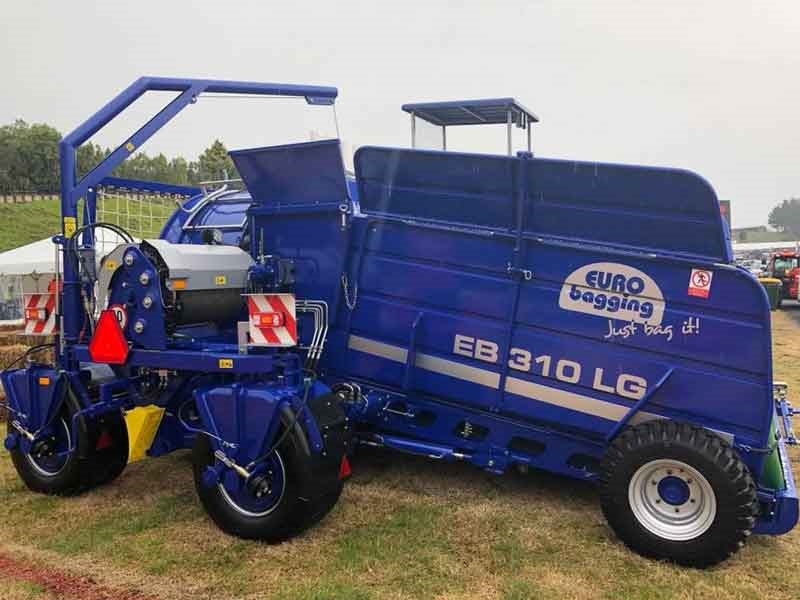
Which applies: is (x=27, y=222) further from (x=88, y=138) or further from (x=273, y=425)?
(x=273, y=425)

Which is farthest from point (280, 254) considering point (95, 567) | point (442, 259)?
point (95, 567)

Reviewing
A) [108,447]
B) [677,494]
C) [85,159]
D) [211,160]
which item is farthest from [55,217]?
[677,494]

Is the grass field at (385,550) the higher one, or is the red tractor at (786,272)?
the red tractor at (786,272)

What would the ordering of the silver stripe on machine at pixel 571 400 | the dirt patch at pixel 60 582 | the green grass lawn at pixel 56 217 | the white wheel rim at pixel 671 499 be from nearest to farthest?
the dirt patch at pixel 60 582 < the white wheel rim at pixel 671 499 < the silver stripe on machine at pixel 571 400 < the green grass lawn at pixel 56 217

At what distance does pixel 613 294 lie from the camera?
12.8 feet

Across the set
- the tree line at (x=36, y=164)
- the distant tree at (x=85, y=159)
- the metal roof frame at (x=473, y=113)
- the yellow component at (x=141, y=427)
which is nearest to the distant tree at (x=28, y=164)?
the tree line at (x=36, y=164)

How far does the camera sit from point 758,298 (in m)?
3.54

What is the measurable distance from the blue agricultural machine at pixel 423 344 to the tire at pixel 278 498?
0.01 meters

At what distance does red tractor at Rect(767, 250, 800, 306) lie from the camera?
21.9 metres

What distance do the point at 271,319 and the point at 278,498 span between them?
1.09 m

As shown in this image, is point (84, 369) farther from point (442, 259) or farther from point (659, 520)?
point (659, 520)

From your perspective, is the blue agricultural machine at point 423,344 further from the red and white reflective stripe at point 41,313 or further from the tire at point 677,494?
the red and white reflective stripe at point 41,313

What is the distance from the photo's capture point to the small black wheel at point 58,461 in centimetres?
455

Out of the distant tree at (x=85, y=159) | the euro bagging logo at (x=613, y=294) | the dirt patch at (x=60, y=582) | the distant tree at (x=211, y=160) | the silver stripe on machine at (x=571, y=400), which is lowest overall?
the dirt patch at (x=60, y=582)
